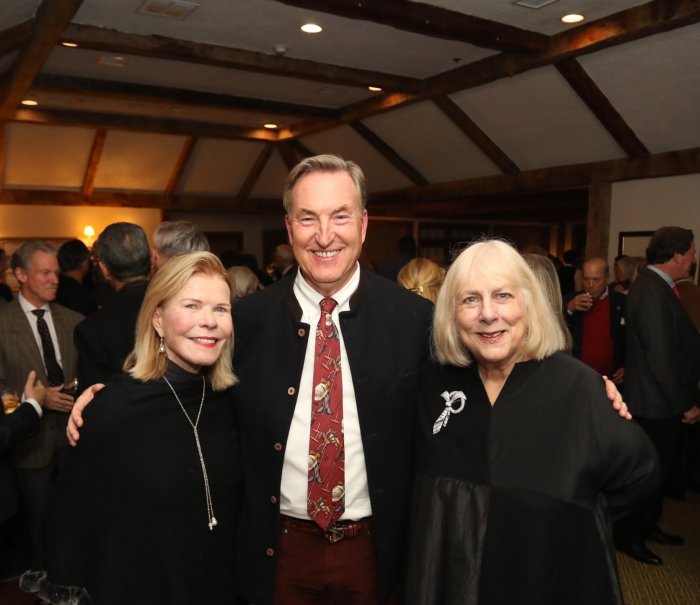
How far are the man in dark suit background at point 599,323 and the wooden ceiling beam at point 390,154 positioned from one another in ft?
19.4

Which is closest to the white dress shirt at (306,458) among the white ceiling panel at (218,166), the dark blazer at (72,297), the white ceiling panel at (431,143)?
the dark blazer at (72,297)

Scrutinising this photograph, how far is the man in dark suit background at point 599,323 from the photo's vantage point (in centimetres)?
445

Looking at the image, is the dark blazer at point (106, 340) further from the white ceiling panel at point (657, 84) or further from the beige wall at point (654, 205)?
the beige wall at point (654, 205)

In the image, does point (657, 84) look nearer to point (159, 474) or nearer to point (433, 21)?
point (433, 21)

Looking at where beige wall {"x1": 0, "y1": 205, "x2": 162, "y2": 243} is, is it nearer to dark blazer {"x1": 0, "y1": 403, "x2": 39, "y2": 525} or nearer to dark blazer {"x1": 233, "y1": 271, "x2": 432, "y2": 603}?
dark blazer {"x1": 0, "y1": 403, "x2": 39, "y2": 525}

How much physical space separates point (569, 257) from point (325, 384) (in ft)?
26.2

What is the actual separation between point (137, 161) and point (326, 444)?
408 inches

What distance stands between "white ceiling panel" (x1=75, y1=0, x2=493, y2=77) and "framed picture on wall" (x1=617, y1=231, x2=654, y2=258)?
287 centimetres

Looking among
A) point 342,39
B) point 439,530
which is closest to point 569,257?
point 342,39

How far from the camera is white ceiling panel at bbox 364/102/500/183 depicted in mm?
8617

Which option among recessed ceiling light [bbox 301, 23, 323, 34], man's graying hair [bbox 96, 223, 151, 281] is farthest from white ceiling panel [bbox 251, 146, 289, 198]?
man's graying hair [bbox 96, 223, 151, 281]

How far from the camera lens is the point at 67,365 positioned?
3.45m

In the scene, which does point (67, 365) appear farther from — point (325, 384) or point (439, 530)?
point (439, 530)

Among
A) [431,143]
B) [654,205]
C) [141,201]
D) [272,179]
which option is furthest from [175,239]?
[272,179]
